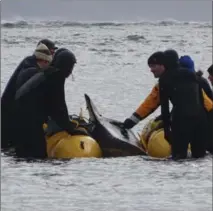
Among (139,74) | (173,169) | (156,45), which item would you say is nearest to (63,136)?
(173,169)

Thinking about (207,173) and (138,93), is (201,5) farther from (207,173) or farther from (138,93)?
(207,173)

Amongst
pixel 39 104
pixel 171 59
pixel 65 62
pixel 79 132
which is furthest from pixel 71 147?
pixel 171 59

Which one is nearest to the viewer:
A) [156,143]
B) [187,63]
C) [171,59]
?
[171,59]

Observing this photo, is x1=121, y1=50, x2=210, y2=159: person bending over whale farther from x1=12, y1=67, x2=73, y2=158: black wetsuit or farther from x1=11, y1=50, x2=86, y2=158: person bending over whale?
x1=12, y1=67, x2=73, y2=158: black wetsuit

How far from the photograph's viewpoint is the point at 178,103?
11.4m

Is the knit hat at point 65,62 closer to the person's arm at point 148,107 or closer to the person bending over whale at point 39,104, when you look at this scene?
the person bending over whale at point 39,104

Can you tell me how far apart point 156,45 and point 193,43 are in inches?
106

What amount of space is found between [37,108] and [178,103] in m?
1.74

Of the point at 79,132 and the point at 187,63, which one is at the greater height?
the point at 187,63

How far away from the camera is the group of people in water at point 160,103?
11.2 metres

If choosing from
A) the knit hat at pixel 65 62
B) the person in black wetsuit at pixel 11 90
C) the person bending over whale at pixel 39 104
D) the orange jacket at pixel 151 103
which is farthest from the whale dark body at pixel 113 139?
the knit hat at pixel 65 62

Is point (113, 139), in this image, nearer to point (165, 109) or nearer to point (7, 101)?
point (165, 109)

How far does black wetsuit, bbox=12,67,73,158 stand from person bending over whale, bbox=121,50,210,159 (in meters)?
1.22

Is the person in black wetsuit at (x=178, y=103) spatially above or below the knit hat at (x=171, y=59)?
below
